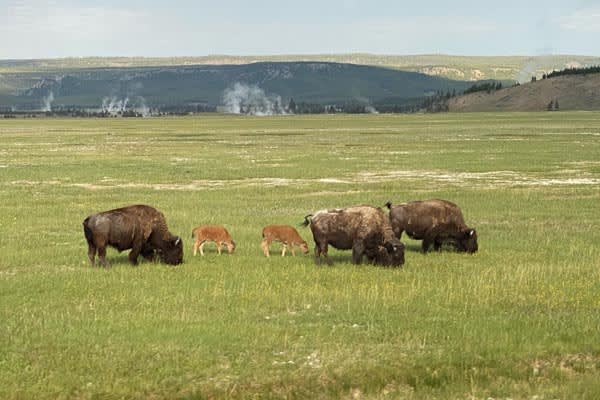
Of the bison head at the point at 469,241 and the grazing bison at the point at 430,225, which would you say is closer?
the bison head at the point at 469,241

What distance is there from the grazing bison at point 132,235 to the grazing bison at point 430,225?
558 centimetres

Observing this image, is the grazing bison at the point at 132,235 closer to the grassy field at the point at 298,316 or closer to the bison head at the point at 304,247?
the grassy field at the point at 298,316

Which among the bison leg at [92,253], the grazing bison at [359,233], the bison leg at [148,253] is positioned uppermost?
the grazing bison at [359,233]

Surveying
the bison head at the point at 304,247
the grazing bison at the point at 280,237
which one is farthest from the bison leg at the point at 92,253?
the bison head at the point at 304,247

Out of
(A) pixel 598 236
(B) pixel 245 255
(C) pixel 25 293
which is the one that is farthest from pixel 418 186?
(C) pixel 25 293

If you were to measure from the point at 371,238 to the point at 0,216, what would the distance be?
16398mm

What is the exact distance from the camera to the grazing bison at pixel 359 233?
20.5m

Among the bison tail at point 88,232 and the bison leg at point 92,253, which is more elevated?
the bison tail at point 88,232

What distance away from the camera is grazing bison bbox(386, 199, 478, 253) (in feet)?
74.9

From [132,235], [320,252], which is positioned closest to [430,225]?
[320,252]

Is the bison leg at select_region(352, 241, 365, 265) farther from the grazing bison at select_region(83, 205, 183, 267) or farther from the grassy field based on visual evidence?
the grazing bison at select_region(83, 205, 183, 267)

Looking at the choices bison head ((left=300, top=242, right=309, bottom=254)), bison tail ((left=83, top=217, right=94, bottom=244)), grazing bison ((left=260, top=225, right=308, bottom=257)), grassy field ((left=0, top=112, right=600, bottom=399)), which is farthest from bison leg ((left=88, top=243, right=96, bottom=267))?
bison head ((left=300, top=242, right=309, bottom=254))

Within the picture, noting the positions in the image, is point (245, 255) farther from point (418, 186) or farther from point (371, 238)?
point (418, 186)

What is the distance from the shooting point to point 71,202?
121ft
